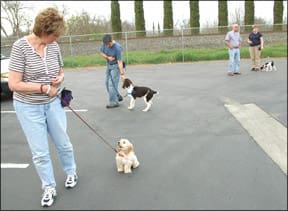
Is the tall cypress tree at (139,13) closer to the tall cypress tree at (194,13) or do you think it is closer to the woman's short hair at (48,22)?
the tall cypress tree at (194,13)

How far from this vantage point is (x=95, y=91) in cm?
910

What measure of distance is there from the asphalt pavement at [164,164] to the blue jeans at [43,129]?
24cm

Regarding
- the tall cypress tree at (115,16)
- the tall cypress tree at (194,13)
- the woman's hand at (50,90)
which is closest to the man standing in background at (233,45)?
the woman's hand at (50,90)

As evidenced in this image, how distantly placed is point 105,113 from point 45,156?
Answer: 12.5 feet

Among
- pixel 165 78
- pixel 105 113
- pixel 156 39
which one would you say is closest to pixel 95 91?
pixel 105 113

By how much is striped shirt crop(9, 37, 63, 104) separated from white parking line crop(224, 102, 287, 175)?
242 cm

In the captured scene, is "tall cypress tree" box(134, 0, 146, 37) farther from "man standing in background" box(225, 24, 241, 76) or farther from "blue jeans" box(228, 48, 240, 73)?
"blue jeans" box(228, 48, 240, 73)

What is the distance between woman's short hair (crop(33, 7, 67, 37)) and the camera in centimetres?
270

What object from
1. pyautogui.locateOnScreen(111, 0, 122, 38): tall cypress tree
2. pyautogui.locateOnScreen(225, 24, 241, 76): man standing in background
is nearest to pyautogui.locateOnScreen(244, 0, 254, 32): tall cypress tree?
pyautogui.locateOnScreen(111, 0, 122, 38): tall cypress tree

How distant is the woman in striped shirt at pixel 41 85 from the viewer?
2.72 meters

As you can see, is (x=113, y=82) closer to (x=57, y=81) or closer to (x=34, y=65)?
(x=57, y=81)

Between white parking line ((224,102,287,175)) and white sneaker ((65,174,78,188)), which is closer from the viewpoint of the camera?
white sneaker ((65,174,78,188))

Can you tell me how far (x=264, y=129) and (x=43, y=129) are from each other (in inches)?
143

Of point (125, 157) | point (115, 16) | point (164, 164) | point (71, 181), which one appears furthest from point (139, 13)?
point (71, 181)
